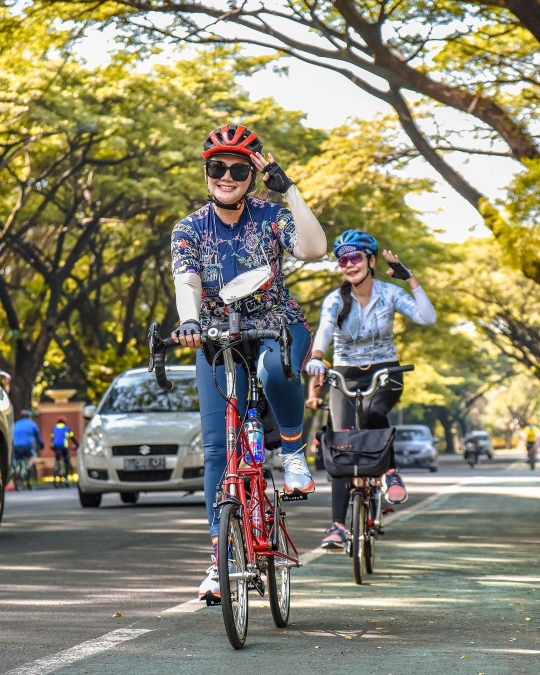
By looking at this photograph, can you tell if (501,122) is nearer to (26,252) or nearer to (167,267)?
(26,252)

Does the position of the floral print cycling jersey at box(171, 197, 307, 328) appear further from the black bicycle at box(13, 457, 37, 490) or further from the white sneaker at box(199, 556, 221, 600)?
the black bicycle at box(13, 457, 37, 490)

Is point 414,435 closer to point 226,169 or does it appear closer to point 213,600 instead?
point 226,169

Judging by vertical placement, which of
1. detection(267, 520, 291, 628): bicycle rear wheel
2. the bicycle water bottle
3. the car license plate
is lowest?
detection(267, 520, 291, 628): bicycle rear wheel

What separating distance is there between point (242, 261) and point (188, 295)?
1.12 feet

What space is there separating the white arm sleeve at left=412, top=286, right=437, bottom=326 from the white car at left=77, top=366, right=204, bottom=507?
765 cm

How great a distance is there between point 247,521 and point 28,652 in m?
0.97

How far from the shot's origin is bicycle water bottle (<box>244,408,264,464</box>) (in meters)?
5.77

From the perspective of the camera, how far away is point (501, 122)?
16.1m

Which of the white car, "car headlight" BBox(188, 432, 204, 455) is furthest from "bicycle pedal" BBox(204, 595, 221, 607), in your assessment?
"car headlight" BBox(188, 432, 204, 455)

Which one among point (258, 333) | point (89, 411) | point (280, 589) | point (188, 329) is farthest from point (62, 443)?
point (188, 329)

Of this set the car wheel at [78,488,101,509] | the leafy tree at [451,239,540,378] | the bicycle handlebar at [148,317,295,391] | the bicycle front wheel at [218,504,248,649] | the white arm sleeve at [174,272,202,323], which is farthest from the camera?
the leafy tree at [451,239,540,378]

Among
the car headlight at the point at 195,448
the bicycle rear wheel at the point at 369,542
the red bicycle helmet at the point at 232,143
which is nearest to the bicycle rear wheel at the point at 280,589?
the red bicycle helmet at the point at 232,143

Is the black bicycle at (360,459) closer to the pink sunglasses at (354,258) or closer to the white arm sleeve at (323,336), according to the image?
the white arm sleeve at (323,336)

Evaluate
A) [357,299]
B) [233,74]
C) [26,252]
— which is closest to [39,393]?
[26,252]
